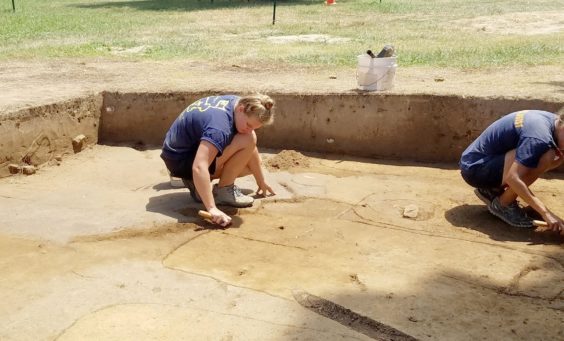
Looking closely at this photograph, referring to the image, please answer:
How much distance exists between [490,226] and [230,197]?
70.2 inches

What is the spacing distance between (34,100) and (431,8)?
1313 cm

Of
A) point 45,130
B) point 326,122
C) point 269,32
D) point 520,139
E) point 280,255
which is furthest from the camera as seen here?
point 269,32

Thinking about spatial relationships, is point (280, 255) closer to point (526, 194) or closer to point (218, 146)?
point (218, 146)

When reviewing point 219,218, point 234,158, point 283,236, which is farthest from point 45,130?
point 283,236

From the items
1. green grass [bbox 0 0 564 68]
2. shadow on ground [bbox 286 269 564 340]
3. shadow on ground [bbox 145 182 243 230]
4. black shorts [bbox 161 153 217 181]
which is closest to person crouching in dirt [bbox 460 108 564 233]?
shadow on ground [bbox 286 269 564 340]

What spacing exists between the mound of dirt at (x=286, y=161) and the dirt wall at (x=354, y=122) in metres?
0.32

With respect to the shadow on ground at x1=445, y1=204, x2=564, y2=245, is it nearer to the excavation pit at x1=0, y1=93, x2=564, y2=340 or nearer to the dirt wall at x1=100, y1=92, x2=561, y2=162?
the excavation pit at x1=0, y1=93, x2=564, y2=340

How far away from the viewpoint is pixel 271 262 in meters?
4.09

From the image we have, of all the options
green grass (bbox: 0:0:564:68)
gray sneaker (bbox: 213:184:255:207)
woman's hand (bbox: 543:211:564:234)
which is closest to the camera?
woman's hand (bbox: 543:211:564:234)

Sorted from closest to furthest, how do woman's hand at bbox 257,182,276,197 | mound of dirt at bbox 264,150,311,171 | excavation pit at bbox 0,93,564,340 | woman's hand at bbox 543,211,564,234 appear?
excavation pit at bbox 0,93,564,340
woman's hand at bbox 543,211,564,234
woman's hand at bbox 257,182,276,197
mound of dirt at bbox 264,150,311,171

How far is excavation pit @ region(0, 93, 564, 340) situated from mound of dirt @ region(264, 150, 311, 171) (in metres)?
0.02

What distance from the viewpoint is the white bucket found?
258 inches

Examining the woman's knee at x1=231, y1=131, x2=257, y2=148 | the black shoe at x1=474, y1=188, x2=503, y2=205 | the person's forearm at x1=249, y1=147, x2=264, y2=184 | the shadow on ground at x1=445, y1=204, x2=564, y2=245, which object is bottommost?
the shadow on ground at x1=445, y1=204, x2=564, y2=245

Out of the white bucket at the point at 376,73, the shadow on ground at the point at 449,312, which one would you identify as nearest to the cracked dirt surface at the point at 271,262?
the shadow on ground at the point at 449,312
